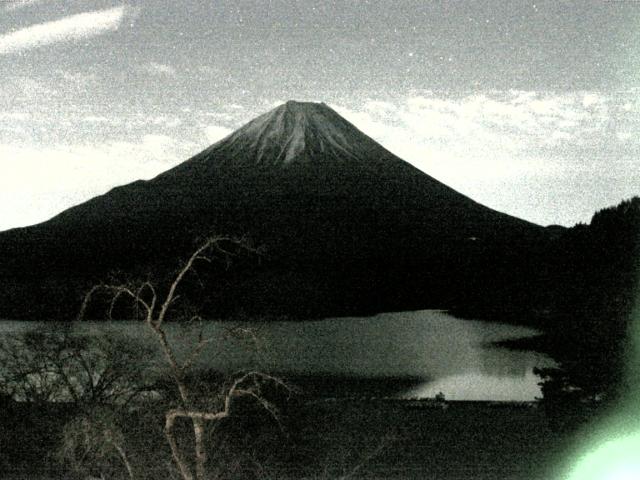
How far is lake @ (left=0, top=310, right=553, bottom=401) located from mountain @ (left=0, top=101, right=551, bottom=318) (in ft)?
83.0

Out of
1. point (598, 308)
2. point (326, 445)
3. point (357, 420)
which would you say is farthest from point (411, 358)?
point (598, 308)

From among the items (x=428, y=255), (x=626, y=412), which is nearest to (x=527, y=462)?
(x=626, y=412)

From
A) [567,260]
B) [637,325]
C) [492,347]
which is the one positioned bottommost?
[492,347]

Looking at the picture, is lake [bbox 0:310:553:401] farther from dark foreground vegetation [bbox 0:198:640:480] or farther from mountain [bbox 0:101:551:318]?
mountain [bbox 0:101:551:318]

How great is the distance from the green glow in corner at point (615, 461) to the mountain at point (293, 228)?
5821 centimetres

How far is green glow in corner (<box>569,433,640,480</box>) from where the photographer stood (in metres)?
11.0

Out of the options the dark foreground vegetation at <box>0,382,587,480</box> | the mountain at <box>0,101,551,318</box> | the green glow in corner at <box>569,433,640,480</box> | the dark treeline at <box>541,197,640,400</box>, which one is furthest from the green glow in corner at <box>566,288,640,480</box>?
the mountain at <box>0,101,551,318</box>

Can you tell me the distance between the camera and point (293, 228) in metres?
114

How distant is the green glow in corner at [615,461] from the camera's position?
11.0 meters

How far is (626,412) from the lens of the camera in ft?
37.0

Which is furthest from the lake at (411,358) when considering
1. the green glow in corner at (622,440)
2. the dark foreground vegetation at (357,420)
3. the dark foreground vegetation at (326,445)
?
the green glow in corner at (622,440)

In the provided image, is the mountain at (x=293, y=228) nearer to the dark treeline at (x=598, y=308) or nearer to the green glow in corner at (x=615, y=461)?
the dark treeline at (x=598, y=308)

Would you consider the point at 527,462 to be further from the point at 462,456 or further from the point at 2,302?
the point at 2,302

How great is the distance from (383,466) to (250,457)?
262 centimetres
